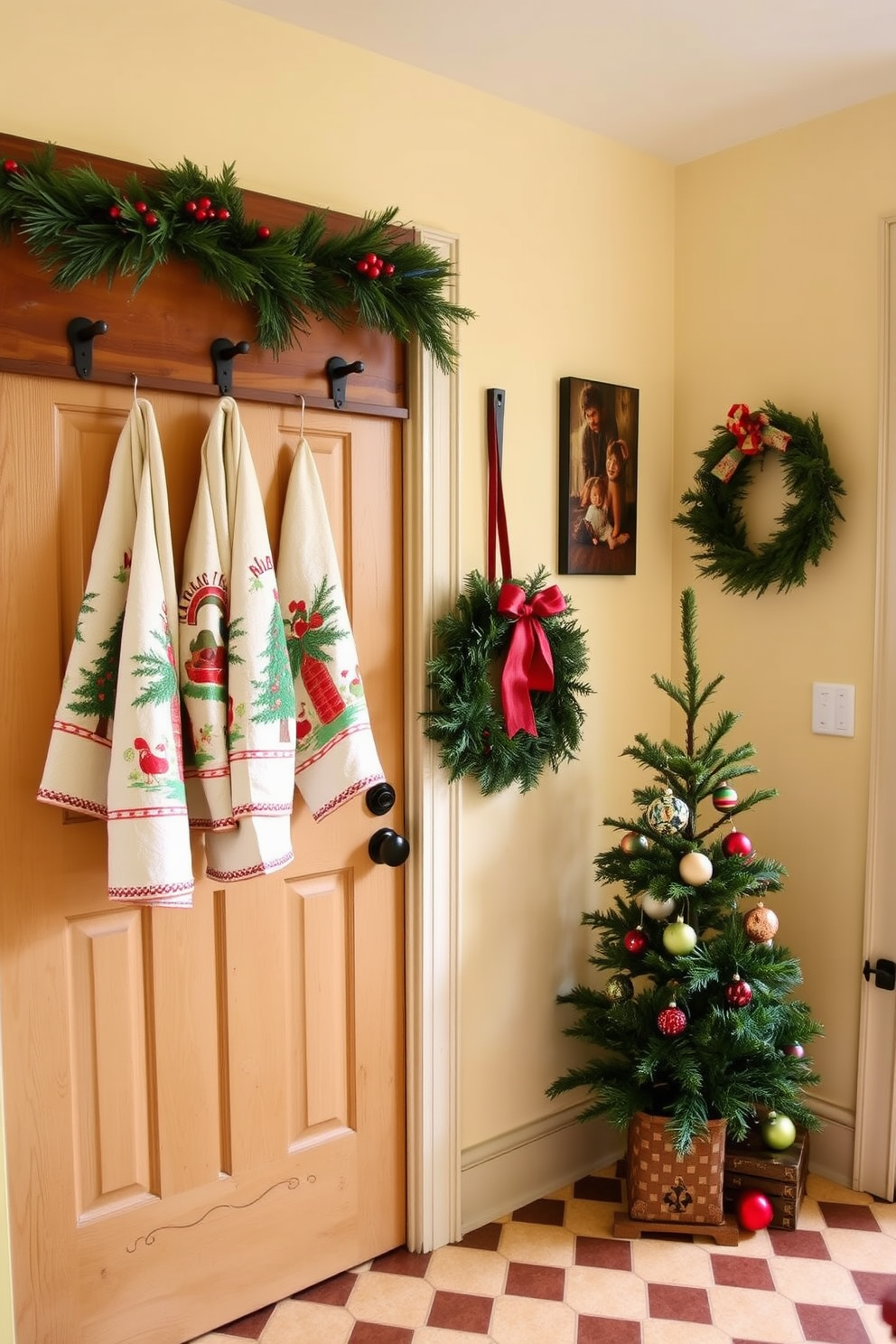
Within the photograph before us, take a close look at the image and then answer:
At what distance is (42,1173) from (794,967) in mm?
1527

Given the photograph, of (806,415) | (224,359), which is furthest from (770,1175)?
(224,359)

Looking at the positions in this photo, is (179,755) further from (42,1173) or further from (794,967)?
(794,967)

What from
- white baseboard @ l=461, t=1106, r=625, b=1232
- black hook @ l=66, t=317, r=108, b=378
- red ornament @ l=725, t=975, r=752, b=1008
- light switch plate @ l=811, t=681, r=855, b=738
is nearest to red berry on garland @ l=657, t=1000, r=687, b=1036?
red ornament @ l=725, t=975, r=752, b=1008

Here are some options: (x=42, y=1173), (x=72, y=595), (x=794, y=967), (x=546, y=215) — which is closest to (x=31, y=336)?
(x=72, y=595)

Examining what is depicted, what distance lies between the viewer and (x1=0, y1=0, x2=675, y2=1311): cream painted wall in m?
1.81

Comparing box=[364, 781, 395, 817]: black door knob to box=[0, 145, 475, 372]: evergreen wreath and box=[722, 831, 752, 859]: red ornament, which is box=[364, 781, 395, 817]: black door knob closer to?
box=[722, 831, 752, 859]: red ornament

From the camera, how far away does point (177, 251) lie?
1819mm

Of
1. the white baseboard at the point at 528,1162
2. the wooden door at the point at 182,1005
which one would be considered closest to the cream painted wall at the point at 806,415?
the white baseboard at the point at 528,1162

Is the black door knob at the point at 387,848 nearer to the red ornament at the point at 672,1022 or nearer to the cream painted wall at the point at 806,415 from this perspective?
the red ornament at the point at 672,1022

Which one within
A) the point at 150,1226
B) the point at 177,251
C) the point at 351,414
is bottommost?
the point at 150,1226

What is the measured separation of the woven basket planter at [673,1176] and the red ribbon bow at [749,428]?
1.47 meters

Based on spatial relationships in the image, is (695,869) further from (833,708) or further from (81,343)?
(81,343)

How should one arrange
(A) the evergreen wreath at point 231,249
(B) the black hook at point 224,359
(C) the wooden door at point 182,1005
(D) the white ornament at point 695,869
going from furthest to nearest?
(D) the white ornament at point 695,869 → (B) the black hook at point 224,359 → (C) the wooden door at point 182,1005 → (A) the evergreen wreath at point 231,249

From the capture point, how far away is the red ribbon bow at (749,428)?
2.49 metres
